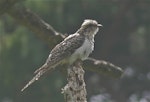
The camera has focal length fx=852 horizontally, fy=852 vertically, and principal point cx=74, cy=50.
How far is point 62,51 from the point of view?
21.2ft

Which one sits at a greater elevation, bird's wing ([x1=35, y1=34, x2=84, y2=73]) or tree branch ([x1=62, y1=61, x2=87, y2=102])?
bird's wing ([x1=35, y1=34, x2=84, y2=73])

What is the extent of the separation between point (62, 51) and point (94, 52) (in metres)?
12.8

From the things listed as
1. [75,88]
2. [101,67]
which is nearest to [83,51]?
[75,88]

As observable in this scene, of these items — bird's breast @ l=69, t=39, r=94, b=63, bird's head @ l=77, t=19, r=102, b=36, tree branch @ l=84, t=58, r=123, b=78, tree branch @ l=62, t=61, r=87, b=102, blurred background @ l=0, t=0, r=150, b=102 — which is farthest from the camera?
blurred background @ l=0, t=0, r=150, b=102

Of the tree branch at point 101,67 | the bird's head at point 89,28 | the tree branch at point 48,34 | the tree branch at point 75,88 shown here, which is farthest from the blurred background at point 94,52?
the tree branch at point 75,88

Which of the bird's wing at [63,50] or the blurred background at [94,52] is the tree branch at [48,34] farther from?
the blurred background at [94,52]

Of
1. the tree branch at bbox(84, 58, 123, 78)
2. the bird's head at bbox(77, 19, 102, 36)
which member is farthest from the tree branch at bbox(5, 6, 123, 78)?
the bird's head at bbox(77, 19, 102, 36)

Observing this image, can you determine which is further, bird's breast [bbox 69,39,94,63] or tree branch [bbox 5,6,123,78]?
tree branch [bbox 5,6,123,78]

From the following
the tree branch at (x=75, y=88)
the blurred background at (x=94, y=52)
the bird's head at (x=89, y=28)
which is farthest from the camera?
the blurred background at (x=94, y=52)

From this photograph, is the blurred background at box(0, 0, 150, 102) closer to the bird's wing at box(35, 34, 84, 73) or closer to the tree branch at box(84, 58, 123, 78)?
the tree branch at box(84, 58, 123, 78)

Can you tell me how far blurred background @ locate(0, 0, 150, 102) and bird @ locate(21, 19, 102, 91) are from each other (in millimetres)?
6739

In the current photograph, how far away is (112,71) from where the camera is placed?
7926 mm

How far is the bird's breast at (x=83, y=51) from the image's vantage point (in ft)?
21.5

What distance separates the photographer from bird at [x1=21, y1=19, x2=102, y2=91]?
6.40m
